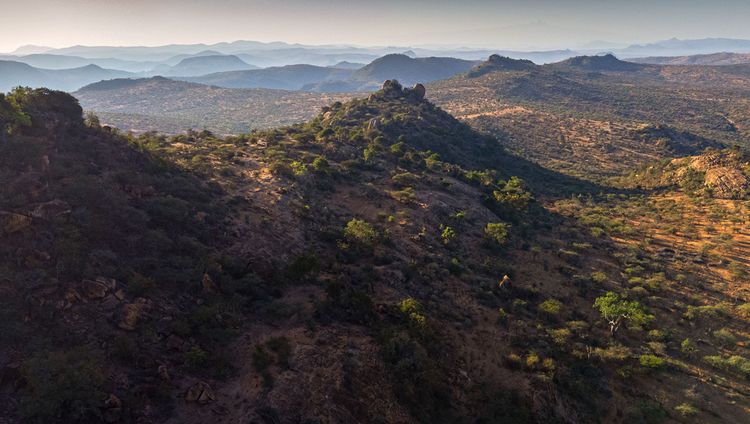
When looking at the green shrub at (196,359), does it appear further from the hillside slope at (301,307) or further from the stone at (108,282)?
the stone at (108,282)

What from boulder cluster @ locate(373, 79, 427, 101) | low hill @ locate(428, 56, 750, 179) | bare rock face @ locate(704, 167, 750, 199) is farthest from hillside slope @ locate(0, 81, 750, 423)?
boulder cluster @ locate(373, 79, 427, 101)

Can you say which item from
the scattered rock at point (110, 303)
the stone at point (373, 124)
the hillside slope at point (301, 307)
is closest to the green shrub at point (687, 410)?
the hillside slope at point (301, 307)

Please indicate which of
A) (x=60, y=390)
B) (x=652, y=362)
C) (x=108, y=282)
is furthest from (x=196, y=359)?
(x=652, y=362)

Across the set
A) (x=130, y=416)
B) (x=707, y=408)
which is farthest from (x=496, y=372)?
(x=130, y=416)

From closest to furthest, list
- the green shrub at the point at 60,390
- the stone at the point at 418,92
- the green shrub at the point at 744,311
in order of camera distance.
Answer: the green shrub at the point at 60,390 < the green shrub at the point at 744,311 < the stone at the point at 418,92

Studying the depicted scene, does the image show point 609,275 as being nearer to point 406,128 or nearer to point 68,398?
point 68,398

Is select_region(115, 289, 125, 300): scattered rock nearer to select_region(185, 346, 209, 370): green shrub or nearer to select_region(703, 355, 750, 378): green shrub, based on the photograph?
select_region(185, 346, 209, 370): green shrub

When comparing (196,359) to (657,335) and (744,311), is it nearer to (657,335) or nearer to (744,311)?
(657,335)
